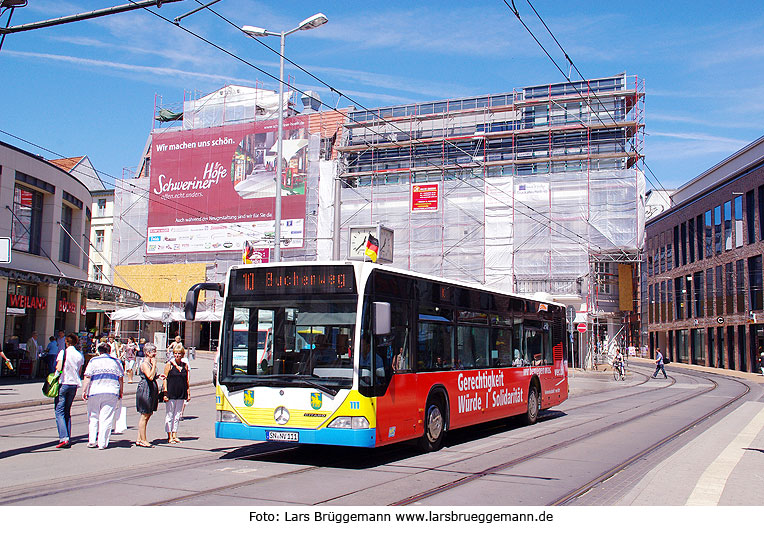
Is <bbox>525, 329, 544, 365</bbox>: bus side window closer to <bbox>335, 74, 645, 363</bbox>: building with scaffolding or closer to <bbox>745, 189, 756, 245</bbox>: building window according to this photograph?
<bbox>335, 74, 645, 363</bbox>: building with scaffolding

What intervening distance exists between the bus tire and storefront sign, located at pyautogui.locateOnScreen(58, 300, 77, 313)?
19999 millimetres

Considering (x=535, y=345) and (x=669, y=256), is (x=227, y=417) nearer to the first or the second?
(x=535, y=345)

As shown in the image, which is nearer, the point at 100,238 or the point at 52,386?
the point at 52,386

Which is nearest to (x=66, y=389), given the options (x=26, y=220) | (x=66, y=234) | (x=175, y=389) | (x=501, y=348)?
(x=175, y=389)

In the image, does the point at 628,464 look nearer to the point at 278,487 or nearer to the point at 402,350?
the point at 402,350

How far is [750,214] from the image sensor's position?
49156 millimetres

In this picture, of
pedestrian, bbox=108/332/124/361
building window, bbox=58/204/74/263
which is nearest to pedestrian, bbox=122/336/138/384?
pedestrian, bbox=108/332/124/361

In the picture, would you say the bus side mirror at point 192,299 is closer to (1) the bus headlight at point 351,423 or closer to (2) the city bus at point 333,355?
(2) the city bus at point 333,355

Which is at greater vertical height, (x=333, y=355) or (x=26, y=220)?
(x=26, y=220)

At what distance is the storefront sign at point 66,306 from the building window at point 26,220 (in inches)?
86.6

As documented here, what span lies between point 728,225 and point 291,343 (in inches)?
1975

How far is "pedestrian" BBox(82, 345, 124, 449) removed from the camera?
36.0ft

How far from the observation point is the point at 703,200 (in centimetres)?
5747

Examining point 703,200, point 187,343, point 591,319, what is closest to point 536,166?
point 591,319
